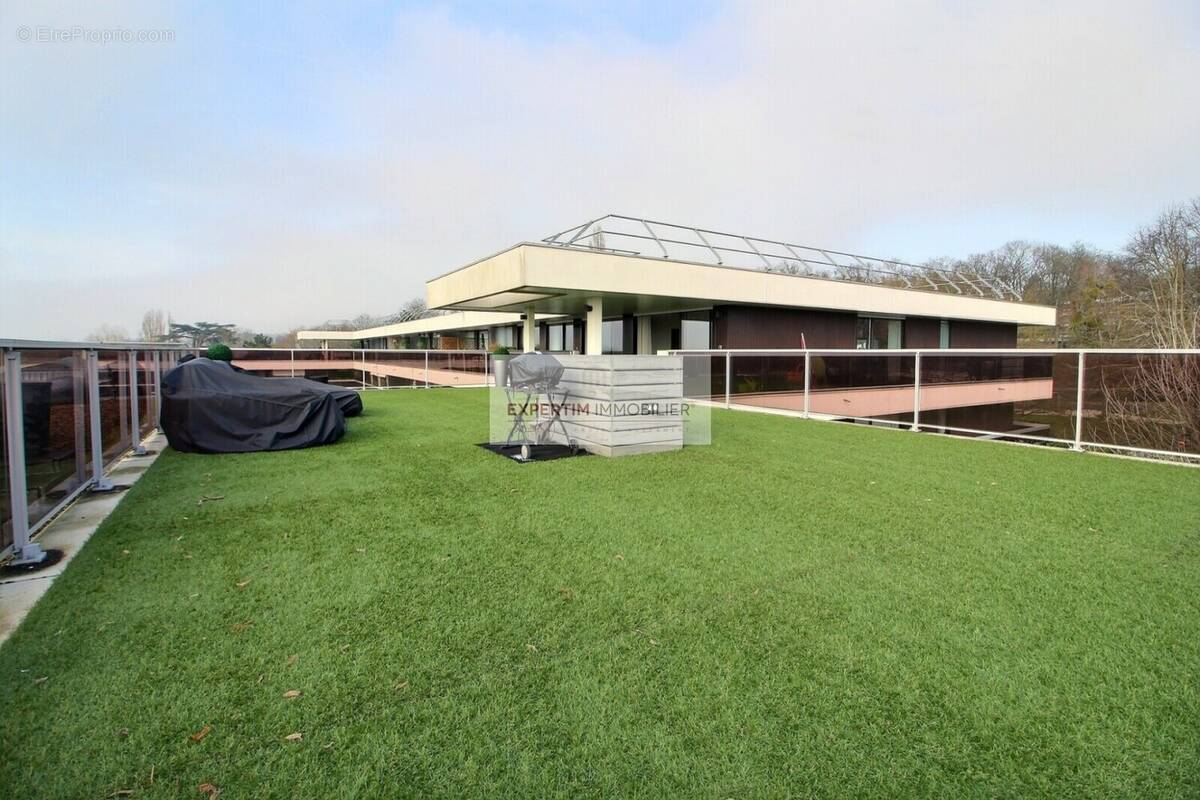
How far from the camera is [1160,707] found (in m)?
1.80

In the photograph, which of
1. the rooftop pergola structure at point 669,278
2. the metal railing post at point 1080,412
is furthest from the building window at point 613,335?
the metal railing post at point 1080,412

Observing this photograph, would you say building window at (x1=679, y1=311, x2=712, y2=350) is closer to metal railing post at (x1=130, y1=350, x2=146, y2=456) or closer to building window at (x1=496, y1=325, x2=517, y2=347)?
building window at (x1=496, y1=325, x2=517, y2=347)

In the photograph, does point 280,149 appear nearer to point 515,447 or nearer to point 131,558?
point 515,447

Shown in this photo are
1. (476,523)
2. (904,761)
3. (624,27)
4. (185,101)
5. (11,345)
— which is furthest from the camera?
(624,27)

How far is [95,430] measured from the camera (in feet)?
16.2

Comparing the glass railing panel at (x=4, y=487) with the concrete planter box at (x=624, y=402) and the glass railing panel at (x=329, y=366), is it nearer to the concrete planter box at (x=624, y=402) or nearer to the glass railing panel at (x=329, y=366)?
the concrete planter box at (x=624, y=402)

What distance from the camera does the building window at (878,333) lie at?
69.1ft

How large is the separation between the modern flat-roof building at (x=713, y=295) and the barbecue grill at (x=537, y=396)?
648 centimetres

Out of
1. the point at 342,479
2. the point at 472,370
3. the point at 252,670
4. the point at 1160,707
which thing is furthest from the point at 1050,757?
the point at 472,370

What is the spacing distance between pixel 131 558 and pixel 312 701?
2136mm

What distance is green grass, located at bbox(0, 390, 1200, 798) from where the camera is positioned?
157cm

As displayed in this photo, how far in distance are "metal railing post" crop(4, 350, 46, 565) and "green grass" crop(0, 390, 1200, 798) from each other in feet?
0.89

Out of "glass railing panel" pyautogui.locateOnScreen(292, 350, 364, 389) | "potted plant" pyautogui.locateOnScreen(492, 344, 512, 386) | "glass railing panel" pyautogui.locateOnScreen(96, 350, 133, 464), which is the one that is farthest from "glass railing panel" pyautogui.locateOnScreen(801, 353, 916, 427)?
"glass railing panel" pyautogui.locateOnScreen(292, 350, 364, 389)

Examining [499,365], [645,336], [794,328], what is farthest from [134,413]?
[794,328]
